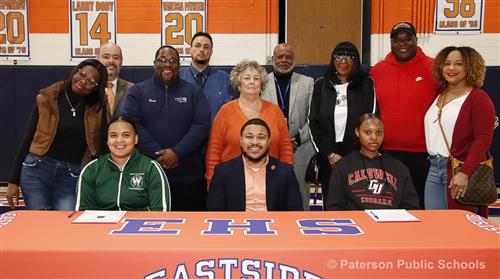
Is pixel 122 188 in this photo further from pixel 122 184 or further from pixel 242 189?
pixel 242 189

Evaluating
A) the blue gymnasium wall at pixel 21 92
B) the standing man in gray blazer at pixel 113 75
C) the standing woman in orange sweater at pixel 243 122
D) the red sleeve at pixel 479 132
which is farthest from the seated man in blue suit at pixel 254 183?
the blue gymnasium wall at pixel 21 92

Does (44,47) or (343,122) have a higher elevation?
(44,47)

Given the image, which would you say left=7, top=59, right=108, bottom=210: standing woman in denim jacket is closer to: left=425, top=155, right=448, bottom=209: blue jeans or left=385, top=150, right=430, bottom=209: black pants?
left=385, top=150, right=430, bottom=209: black pants

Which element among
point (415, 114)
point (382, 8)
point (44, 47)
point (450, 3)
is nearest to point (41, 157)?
point (415, 114)

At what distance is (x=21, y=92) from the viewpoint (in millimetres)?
7086

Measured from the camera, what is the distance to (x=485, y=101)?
3291 mm

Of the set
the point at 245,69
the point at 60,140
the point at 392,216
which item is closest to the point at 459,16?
the point at 245,69

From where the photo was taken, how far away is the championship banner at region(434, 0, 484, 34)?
804 cm

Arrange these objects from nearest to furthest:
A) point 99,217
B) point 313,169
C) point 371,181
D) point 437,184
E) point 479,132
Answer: point 99,217 < point 371,181 < point 479,132 < point 437,184 < point 313,169

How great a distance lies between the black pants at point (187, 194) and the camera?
12.4ft

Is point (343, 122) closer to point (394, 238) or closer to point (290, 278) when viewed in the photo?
point (394, 238)

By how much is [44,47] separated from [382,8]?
5546 millimetres

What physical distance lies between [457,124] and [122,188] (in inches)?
85.7

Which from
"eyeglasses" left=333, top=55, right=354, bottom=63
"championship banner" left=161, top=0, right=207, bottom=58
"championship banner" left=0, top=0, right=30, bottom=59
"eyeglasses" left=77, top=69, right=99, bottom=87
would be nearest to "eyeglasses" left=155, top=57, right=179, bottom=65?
"eyeglasses" left=77, top=69, right=99, bottom=87
